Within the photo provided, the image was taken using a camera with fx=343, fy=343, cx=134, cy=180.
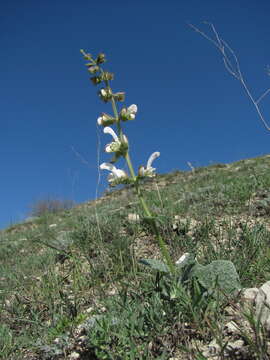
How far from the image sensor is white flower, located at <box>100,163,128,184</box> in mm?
2053

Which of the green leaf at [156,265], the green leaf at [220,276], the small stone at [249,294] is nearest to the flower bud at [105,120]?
the green leaf at [156,265]

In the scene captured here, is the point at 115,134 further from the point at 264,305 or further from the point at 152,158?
the point at 264,305

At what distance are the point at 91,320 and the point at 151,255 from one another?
1.36 metres

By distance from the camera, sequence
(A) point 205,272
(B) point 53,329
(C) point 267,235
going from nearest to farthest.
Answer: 1. (A) point 205,272
2. (B) point 53,329
3. (C) point 267,235

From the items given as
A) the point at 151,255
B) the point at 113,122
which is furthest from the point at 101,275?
the point at 113,122

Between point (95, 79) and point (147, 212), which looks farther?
point (95, 79)

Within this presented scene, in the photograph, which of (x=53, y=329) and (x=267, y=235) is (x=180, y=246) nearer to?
(x=267, y=235)

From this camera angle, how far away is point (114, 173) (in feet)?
6.84

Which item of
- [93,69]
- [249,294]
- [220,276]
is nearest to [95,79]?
[93,69]

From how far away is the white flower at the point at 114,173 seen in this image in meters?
2.05

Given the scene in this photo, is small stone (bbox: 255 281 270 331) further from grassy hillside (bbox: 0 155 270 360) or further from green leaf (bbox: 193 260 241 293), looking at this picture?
green leaf (bbox: 193 260 241 293)

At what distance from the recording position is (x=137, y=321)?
1803 millimetres

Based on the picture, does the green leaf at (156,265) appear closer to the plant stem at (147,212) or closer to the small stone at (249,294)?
the plant stem at (147,212)

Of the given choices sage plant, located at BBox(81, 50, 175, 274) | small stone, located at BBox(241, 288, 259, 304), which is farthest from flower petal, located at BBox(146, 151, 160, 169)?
small stone, located at BBox(241, 288, 259, 304)
